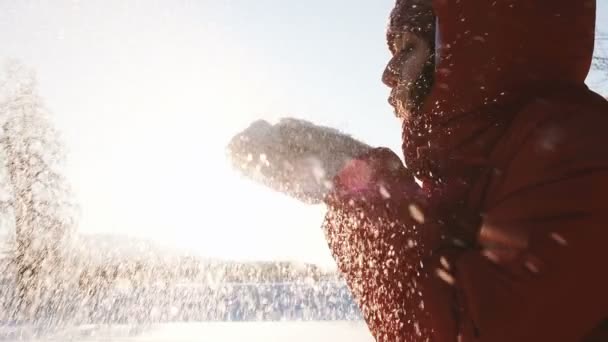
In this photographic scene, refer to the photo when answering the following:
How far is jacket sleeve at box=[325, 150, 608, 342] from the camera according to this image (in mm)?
534

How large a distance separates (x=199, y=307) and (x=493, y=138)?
12.2 metres

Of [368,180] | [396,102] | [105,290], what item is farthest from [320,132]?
[105,290]

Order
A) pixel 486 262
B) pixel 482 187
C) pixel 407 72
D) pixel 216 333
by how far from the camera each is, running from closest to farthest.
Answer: pixel 486 262, pixel 482 187, pixel 407 72, pixel 216 333

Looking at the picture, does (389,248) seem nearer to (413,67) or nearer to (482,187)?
(482,187)

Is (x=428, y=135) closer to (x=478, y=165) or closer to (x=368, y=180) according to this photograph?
(x=478, y=165)

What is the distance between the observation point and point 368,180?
682mm

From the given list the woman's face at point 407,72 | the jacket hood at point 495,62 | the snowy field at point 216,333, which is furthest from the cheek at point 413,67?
the snowy field at point 216,333

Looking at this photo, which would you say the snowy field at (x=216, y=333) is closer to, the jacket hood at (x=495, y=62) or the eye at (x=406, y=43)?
the eye at (x=406, y=43)

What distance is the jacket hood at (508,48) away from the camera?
771mm

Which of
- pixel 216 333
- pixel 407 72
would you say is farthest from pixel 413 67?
pixel 216 333

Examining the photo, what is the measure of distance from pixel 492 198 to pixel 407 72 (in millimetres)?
384

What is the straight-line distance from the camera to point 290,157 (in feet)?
2.05

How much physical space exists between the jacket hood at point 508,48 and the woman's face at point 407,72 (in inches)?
4.1

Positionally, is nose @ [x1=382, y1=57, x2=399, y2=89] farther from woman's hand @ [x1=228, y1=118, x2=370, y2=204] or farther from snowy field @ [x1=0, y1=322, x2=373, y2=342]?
snowy field @ [x1=0, y1=322, x2=373, y2=342]
